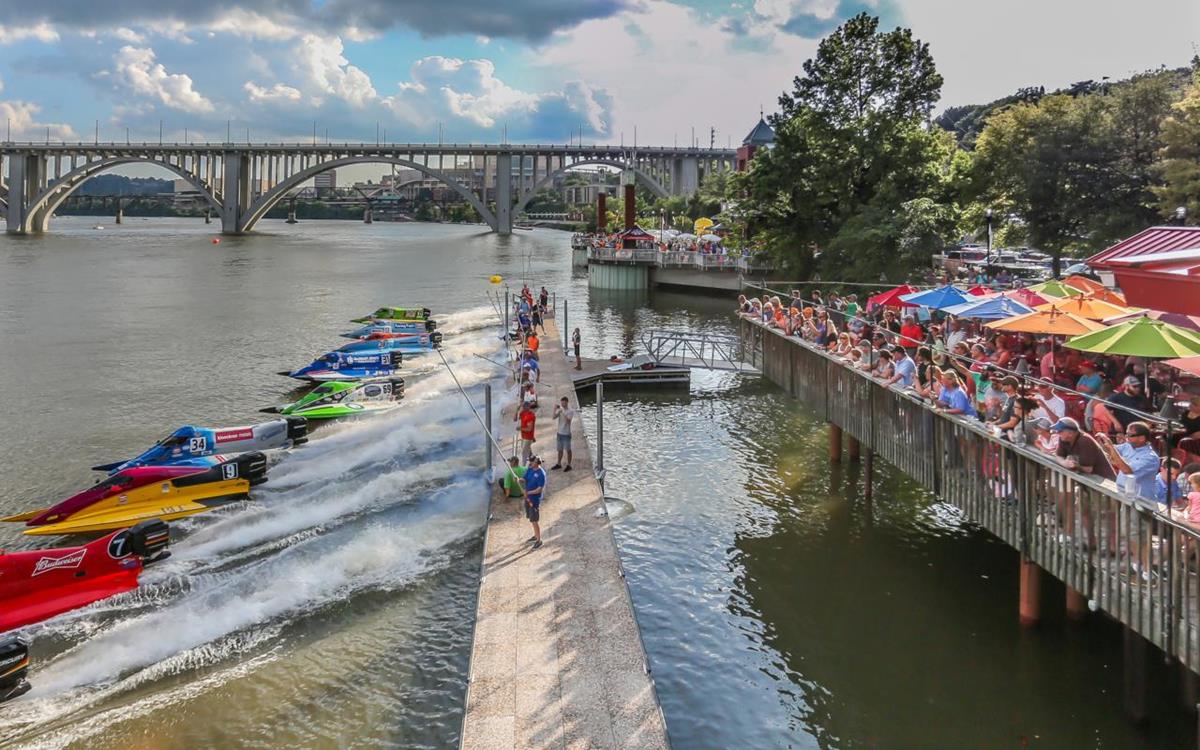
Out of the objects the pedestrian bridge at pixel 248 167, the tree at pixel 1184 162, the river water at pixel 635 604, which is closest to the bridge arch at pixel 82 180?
the pedestrian bridge at pixel 248 167

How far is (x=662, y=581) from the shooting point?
1692 centimetres

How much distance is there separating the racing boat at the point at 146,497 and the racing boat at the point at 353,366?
14.2 m

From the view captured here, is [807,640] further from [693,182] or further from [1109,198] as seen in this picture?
[693,182]

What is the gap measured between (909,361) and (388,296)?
60108 millimetres

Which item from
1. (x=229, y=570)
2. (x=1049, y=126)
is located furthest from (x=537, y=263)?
(x=229, y=570)

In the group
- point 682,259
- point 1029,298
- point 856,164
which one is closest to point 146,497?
point 1029,298

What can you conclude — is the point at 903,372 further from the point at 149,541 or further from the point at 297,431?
the point at 297,431

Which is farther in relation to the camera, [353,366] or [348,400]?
[353,366]

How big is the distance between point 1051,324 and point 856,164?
32737mm

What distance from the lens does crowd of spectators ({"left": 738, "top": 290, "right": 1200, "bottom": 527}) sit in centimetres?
1052

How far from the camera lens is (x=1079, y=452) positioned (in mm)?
11609

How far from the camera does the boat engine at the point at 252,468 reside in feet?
72.2

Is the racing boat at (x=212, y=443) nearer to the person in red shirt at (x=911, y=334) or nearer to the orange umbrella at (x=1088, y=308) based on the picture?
the person in red shirt at (x=911, y=334)

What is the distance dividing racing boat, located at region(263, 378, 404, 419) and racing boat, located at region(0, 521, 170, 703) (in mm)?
12372
